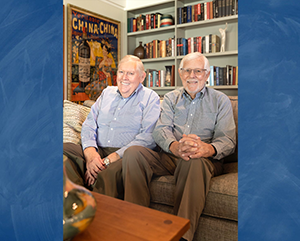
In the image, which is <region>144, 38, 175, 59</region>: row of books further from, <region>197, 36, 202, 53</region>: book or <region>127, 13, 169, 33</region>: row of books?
<region>197, 36, 202, 53</region>: book

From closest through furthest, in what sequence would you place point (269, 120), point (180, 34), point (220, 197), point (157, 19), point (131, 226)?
point (269, 120), point (131, 226), point (220, 197), point (180, 34), point (157, 19)

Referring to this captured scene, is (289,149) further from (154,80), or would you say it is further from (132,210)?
(154,80)

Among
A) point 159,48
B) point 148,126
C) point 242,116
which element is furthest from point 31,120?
point 159,48

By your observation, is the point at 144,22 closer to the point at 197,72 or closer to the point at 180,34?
the point at 180,34

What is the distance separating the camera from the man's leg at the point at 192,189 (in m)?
1.33

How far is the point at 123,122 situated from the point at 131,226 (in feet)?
3.95

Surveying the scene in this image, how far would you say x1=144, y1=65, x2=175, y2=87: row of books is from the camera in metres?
3.38

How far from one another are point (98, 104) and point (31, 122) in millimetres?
1730

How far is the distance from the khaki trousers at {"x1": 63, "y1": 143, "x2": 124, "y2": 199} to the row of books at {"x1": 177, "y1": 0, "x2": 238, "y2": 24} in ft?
7.07

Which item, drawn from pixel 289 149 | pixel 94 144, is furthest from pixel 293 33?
pixel 94 144

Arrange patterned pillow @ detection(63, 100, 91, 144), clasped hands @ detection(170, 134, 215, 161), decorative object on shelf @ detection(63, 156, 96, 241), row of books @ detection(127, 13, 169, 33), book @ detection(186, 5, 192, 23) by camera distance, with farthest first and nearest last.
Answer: row of books @ detection(127, 13, 169, 33) < book @ detection(186, 5, 192, 23) < patterned pillow @ detection(63, 100, 91, 144) < clasped hands @ detection(170, 134, 215, 161) < decorative object on shelf @ detection(63, 156, 96, 241)

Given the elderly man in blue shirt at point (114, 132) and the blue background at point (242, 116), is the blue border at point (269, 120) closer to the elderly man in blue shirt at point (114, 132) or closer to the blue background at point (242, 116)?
the blue background at point (242, 116)

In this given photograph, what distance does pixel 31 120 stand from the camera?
271 millimetres

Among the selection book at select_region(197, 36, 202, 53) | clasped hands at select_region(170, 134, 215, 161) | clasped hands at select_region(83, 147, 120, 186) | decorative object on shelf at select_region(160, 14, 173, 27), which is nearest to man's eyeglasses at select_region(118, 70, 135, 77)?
clasped hands at select_region(83, 147, 120, 186)
